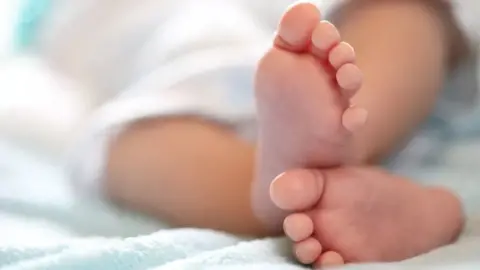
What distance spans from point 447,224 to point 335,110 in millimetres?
136

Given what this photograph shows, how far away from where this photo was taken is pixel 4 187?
0.83 meters

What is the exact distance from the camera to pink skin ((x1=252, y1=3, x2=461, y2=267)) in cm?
60

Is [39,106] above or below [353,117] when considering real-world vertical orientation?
above

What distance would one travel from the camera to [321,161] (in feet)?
2.05

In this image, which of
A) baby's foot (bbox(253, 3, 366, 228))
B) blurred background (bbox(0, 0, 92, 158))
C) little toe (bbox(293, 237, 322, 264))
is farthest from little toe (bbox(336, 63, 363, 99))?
blurred background (bbox(0, 0, 92, 158))

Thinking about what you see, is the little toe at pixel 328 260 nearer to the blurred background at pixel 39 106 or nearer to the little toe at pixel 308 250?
the little toe at pixel 308 250

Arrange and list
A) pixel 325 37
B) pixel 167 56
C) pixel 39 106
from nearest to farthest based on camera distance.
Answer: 1. pixel 325 37
2. pixel 167 56
3. pixel 39 106

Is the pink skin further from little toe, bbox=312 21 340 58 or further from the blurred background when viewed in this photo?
the blurred background

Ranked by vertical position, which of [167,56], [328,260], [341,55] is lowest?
[328,260]

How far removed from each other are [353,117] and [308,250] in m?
0.10

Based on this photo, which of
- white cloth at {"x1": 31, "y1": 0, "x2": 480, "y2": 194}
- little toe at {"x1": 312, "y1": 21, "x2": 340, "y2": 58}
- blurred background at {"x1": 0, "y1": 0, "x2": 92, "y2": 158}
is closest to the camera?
little toe at {"x1": 312, "y1": 21, "x2": 340, "y2": 58}

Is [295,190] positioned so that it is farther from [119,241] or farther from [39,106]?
[39,106]

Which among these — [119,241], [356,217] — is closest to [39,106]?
[119,241]

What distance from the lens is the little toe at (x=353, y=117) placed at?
0.60 meters
